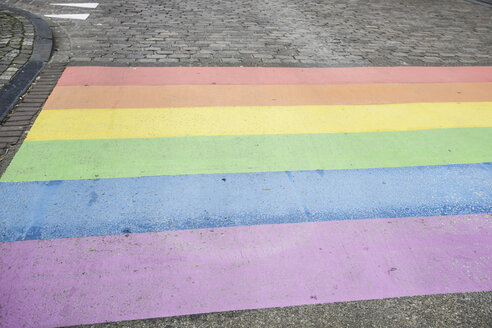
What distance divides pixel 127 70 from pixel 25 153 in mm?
2614

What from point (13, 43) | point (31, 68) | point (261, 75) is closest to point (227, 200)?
point (261, 75)

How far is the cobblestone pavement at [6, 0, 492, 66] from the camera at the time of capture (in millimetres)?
7016

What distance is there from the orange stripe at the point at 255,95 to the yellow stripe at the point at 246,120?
18 centimetres

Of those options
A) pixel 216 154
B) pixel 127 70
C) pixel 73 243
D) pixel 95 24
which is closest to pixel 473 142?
pixel 216 154

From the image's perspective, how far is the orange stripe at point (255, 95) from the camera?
5324 millimetres

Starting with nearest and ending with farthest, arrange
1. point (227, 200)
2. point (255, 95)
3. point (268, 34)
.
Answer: point (227, 200) → point (255, 95) → point (268, 34)

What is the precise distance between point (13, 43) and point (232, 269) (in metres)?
6.22

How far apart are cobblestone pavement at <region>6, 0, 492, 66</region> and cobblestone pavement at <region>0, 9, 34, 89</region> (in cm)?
51

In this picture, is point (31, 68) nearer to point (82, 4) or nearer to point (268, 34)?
point (268, 34)

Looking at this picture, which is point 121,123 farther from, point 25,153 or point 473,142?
point 473,142

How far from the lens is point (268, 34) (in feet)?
27.3

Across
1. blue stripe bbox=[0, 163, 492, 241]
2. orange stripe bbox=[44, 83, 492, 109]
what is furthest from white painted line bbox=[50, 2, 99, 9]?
blue stripe bbox=[0, 163, 492, 241]

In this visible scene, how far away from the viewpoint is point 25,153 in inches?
161

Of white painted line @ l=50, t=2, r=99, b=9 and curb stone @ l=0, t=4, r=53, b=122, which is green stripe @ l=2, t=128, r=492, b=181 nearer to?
curb stone @ l=0, t=4, r=53, b=122
